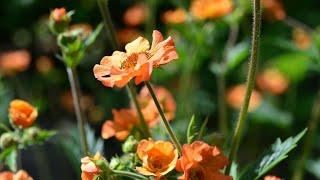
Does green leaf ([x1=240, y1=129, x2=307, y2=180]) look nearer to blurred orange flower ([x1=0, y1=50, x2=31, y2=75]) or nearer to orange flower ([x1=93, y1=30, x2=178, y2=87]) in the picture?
orange flower ([x1=93, y1=30, x2=178, y2=87])

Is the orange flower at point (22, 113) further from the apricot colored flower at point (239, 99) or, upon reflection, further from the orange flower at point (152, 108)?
the apricot colored flower at point (239, 99)

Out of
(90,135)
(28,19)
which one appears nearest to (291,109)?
(90,135)

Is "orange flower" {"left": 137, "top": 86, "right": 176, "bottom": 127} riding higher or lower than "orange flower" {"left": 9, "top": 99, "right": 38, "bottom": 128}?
lower

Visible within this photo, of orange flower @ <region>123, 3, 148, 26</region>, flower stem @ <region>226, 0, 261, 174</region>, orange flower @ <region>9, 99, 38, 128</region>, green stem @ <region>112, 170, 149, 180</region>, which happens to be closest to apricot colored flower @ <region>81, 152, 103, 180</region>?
green stem @ <region>112, 170, 149, 180</region>

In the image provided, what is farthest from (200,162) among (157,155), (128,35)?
(128,35)

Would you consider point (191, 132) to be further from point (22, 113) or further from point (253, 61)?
point (22, 113)

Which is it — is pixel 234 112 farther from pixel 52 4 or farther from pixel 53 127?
pixel 52 4

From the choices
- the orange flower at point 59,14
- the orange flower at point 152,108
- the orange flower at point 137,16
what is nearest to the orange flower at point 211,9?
the orange flower at point 152,108
